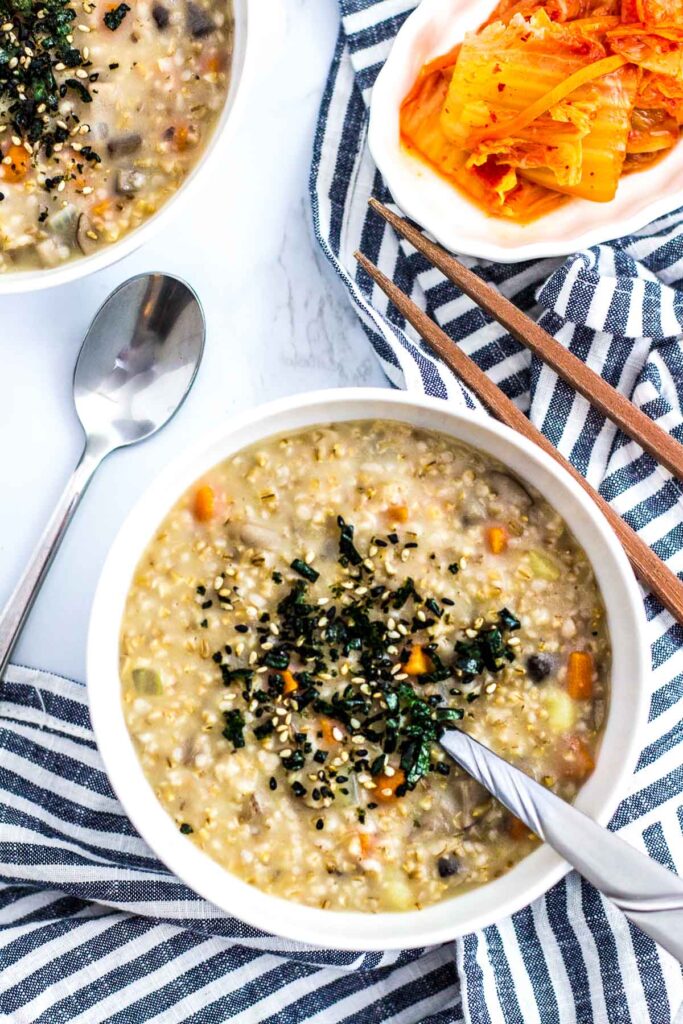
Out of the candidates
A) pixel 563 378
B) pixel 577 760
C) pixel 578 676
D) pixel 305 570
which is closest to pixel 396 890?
pixel 577 760

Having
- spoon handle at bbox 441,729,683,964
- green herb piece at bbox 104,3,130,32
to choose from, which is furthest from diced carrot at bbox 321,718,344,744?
green herb piece at bbox 104,3,130,32

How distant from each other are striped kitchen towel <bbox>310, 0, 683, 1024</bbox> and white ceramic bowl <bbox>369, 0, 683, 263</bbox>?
0.08m

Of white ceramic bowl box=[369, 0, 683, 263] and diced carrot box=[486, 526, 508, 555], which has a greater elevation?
white ceramic bowl box=[369, 0, 683, 263]

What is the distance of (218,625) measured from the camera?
2.31 m

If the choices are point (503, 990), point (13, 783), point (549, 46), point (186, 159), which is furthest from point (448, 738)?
point (549, 46)

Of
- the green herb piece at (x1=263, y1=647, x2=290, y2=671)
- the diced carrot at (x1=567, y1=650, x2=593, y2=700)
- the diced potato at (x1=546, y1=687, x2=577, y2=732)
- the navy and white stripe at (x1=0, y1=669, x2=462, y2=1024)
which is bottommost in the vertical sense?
the navy and white stripe at (x1=0, y1=669, x2=462, y2=1024)

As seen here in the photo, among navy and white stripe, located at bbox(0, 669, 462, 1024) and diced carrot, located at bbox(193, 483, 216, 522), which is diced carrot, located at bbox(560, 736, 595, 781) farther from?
diced carrot, located at bbox(193, 483, 216, 522)

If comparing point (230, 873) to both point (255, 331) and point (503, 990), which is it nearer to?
point (503, 990)

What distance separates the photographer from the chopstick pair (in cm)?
266

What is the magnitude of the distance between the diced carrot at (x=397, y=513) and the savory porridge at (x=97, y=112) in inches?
34.2

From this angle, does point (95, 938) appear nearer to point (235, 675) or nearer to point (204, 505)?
point (235, 675)

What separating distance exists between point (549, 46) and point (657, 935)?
1.99 m

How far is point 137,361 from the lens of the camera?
2.79m

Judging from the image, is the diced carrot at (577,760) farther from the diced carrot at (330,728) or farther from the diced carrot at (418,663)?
the diced carrot at (330,728)
